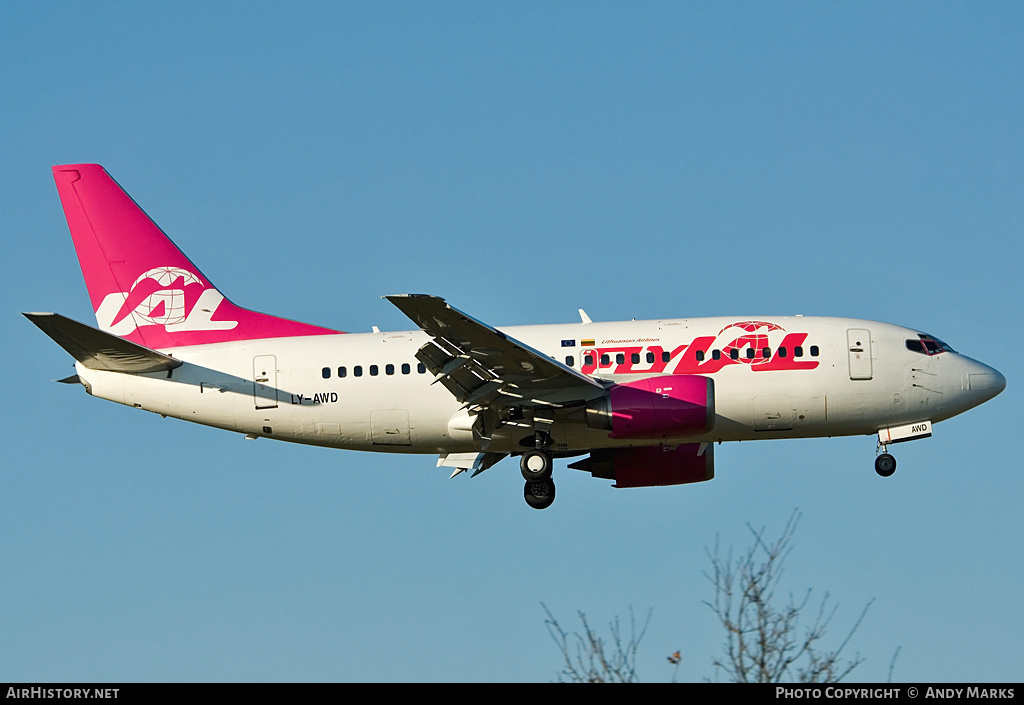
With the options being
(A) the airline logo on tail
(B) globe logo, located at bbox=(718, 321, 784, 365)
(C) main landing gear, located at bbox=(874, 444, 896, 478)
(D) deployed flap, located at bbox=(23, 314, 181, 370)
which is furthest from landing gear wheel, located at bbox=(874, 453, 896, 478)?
(D) deployed flap, located at bbox=(23, 314, 181, 370)

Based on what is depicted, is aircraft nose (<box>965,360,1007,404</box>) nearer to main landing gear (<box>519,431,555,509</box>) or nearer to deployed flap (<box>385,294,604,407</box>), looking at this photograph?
deployed flap (<box>385,294,604,407</box>)

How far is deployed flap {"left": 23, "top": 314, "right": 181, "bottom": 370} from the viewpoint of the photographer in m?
31.5

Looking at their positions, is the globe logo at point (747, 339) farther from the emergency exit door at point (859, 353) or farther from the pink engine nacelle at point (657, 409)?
the emergency exit door at point (859, 353)

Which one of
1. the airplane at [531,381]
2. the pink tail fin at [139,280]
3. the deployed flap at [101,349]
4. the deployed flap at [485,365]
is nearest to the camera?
the deployed flap at [485,365]

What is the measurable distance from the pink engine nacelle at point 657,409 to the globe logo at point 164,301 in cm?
1233

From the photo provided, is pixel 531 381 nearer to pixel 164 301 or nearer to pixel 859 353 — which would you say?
pixel 859 353

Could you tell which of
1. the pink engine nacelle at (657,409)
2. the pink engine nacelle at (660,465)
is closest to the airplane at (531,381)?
the pink engine nacelle at (657,409)

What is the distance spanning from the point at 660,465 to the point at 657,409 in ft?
16.8

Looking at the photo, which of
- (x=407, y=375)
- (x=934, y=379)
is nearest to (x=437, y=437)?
(x=407, y=375)

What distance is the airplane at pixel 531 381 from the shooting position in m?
32.5
